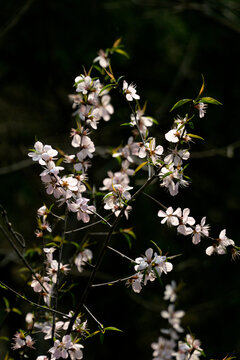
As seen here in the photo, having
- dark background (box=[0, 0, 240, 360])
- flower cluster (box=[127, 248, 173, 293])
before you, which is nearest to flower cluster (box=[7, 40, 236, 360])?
flower cluster (box=[127, 248, 173, 293])

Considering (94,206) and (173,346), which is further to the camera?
(173,346)

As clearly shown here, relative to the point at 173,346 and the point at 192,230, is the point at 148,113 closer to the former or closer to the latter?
the point at 173,346

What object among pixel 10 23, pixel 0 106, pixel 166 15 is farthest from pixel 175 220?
pixel 0 106

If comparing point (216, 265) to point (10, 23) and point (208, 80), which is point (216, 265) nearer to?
point (208, 80)

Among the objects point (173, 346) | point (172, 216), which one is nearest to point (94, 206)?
point (172, 216)

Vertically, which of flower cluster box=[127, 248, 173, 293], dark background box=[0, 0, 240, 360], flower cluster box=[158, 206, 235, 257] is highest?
flower cluster box=[158, 206, 235, 257]

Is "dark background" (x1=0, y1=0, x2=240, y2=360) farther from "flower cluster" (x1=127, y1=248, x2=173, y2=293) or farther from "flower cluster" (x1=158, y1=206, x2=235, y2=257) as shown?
"flower cluster" (x1=127, y1=248, x2=173, y2=293)

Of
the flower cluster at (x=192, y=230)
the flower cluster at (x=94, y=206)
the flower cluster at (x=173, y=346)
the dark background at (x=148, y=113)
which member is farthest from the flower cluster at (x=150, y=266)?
the dark background at (x=148, y=113)

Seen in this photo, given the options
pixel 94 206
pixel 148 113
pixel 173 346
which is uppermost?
pixel 94 206
